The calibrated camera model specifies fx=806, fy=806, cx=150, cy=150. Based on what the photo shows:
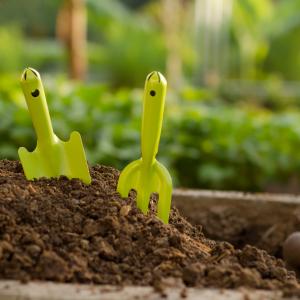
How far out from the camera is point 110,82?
21188mm

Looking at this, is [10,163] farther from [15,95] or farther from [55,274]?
[15,95]

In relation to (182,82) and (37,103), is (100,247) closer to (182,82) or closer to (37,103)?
(37,103)

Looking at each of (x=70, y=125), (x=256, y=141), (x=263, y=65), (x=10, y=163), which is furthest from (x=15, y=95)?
(x=263, y=65)

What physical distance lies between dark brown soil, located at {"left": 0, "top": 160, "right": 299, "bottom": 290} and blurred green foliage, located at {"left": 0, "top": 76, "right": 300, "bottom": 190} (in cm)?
302

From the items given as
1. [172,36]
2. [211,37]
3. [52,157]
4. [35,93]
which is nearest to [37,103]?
[35,93]

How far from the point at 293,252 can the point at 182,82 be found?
53.3 ft

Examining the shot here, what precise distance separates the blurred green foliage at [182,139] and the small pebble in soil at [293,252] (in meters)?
2.53

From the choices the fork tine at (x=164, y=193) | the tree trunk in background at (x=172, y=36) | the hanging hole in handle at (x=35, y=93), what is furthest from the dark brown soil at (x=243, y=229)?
the tree trunk in background at (x=172, y=36)

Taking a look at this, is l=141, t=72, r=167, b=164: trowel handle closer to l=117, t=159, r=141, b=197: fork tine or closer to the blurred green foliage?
l=117, t=159, r=141, b=197: fork tine

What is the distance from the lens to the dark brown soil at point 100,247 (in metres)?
1.26

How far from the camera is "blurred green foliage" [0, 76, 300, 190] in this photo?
4.67 meters

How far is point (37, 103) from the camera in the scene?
5.10 ft

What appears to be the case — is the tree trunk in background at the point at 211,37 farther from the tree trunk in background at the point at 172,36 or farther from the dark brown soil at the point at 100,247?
the dark brown soil at the point at 100,247

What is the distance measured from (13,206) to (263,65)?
20.6m
